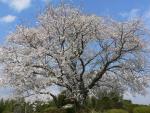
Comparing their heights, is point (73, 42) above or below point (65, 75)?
above

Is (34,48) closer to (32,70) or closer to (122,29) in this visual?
(32,70)

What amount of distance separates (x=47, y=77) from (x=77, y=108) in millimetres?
3933

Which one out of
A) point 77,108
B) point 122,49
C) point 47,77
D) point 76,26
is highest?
point 76,26

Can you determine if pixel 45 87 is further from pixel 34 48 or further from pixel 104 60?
pixel 104 60

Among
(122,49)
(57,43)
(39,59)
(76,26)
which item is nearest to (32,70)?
(39,59)

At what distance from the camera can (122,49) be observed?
3488cm

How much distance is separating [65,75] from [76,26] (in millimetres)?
4589

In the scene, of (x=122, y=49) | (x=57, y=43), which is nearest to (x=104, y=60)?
(x=122, y=49)

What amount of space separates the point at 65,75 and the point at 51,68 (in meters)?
1.39

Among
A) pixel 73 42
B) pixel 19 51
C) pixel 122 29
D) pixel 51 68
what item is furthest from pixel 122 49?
pixel 19 51

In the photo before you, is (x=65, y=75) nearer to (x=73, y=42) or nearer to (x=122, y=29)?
(x=73, y=42)

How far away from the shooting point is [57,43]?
3447cm

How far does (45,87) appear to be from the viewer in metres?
33.8

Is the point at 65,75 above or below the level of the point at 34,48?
below
